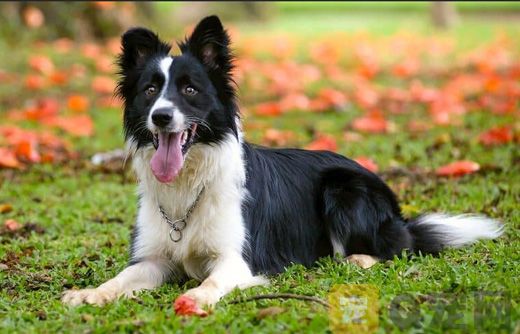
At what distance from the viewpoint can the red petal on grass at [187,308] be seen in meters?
4.00

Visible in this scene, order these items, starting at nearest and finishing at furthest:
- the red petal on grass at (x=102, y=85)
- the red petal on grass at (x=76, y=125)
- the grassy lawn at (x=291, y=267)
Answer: the grassy lawn at (x=291, y=267)
the red petal on grass at (x=76, y=125)
the red petal on grass at (x=102, y=85)

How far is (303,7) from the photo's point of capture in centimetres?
3175

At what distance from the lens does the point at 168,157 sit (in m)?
4.70

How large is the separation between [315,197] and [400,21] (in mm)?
19270

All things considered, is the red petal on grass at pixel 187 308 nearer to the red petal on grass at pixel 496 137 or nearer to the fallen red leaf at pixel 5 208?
the fallen red leaf at pixel 5 208

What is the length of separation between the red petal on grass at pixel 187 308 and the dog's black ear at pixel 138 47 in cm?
165

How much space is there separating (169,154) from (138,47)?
2.60 feet

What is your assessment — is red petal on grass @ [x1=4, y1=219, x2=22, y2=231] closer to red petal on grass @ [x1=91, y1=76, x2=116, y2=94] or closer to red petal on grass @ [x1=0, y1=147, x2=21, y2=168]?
red petal on grass @ [x1=0, y1=147, x2=21, y2=168]

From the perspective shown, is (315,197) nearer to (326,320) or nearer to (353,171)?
(353,171)

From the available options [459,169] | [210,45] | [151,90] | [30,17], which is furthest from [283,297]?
[30,17]

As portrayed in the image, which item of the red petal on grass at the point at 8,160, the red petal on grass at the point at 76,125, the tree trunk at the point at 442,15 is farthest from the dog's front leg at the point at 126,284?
the tree trunk at the point at 442,15

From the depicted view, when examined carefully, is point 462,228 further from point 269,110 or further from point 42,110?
point 42,110

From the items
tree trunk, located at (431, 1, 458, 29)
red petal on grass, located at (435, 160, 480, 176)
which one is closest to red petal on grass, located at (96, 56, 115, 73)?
red petal on grass, located at (435, 160, 480, 176)

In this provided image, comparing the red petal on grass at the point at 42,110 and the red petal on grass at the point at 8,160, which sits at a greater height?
the red petal on grass at the point at 42,110
